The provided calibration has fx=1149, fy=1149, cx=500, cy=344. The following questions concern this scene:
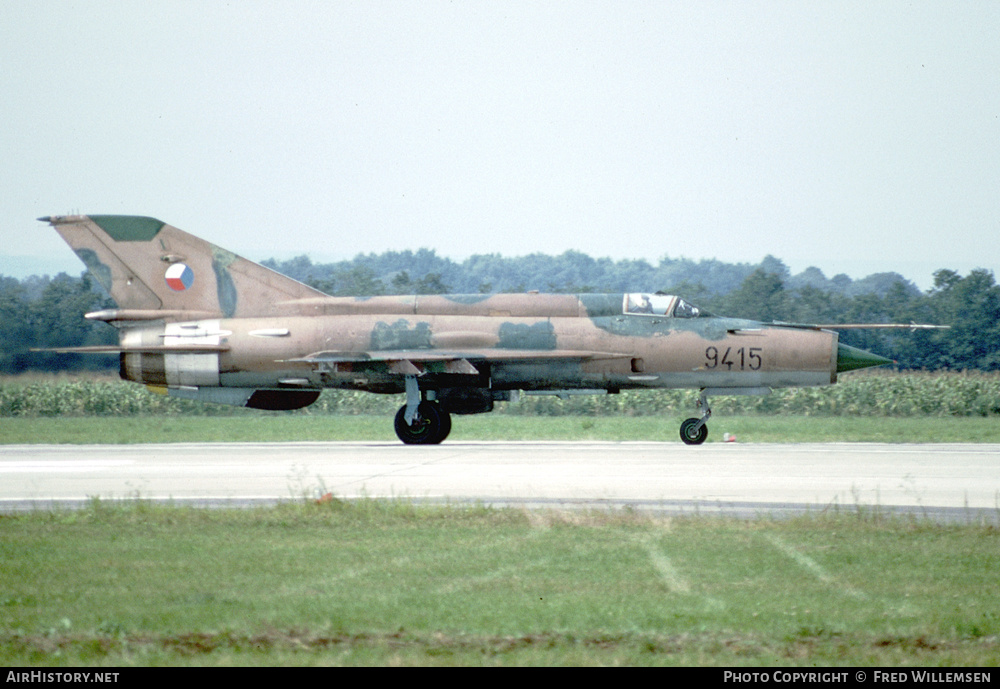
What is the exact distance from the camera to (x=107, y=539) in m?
11.0

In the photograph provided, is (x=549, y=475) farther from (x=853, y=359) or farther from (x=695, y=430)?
(x=853, y=359)

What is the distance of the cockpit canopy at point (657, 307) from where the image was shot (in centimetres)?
2250

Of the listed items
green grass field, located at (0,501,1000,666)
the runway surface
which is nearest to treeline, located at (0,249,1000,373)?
the runway surface

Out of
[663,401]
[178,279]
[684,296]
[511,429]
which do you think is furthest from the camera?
[684,296]

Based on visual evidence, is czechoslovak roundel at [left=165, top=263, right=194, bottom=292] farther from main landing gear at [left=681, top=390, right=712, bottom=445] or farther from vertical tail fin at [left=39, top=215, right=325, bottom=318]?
main landing gear at [left=681, top=390, right=712, bottom=445]

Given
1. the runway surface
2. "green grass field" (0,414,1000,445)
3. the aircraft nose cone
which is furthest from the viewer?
"green grass field" (0,414,1000,445)

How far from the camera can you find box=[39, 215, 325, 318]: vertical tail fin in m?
23.8

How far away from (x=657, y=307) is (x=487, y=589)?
1445cm

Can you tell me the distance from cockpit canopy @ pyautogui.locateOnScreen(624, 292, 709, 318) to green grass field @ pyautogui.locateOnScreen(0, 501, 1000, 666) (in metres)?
10.7

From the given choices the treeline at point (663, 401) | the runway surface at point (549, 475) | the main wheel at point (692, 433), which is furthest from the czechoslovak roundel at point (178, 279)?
the treeline at point (663, 401)

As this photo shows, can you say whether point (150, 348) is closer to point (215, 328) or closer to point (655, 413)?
point (215, 328)

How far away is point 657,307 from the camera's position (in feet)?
73.9

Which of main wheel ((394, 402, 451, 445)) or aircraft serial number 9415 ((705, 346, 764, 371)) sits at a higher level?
aircraft serial number 9415 ((705, 346, 764, 371))

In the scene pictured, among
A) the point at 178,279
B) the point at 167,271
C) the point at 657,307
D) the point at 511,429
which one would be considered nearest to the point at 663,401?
the point at 511,429
